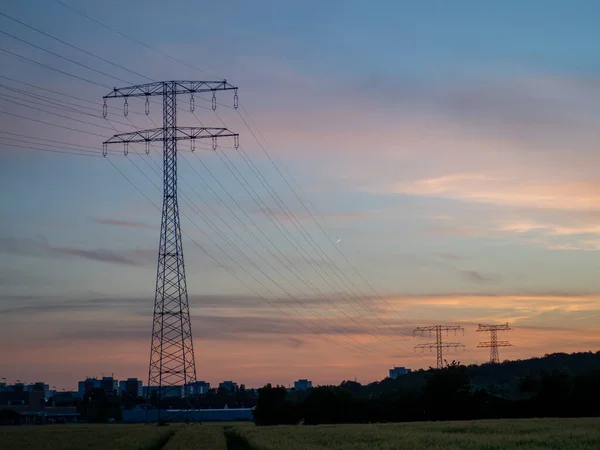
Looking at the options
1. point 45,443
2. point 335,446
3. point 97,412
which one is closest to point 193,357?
point 45,443

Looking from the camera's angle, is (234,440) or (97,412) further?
(97,412)

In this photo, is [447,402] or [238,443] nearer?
[238,443]

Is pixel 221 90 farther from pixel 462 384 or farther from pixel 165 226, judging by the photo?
pixel 462 384

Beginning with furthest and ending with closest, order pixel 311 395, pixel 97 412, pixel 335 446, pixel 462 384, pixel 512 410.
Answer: pixel 97 412
pixel 311 395
pixel 462 384
pixel 512 410
pixel 335 446

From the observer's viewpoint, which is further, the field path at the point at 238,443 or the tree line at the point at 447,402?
the tree line at the point at 447,402

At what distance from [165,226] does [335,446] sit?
77.1 ft

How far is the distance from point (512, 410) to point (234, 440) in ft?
143

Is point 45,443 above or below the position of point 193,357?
below

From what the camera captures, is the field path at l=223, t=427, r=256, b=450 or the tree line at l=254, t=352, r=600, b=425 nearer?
the field path at l=223, t=427, r=256, b=450

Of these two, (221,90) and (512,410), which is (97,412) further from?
(221,90)

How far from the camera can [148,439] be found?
5850 cm

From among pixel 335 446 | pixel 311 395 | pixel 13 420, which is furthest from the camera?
pixel 13 420

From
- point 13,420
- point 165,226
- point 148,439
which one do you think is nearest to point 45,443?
point 148,439

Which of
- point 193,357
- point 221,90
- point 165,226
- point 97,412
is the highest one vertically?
point 221,90
